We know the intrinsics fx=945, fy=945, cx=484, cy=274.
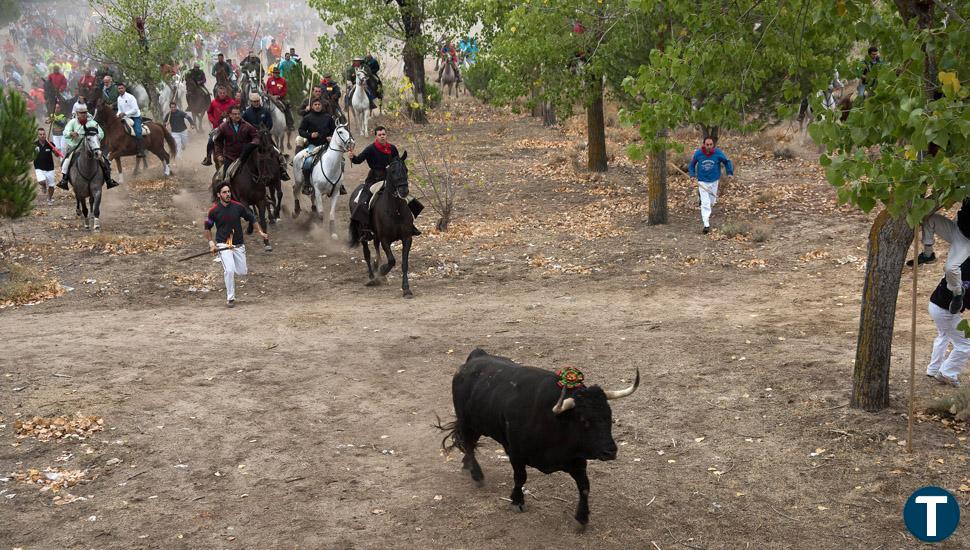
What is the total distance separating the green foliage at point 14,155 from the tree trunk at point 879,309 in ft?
50.8

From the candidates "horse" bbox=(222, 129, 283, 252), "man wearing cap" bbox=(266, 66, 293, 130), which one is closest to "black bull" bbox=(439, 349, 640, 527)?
"horse" bbox=(222, 129, 283, 252)

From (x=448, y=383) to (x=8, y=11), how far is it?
6336 centimetres

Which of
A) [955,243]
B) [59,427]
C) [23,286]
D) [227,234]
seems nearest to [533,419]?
[955,243]

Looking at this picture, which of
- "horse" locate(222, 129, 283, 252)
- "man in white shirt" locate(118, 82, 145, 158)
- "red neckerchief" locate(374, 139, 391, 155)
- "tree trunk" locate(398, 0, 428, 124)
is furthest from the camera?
"tree trunk" locate(398, 0, 428, 124)

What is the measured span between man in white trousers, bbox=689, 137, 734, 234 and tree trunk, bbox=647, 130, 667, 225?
24.5 inches

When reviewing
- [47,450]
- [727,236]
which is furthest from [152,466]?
[727,236]

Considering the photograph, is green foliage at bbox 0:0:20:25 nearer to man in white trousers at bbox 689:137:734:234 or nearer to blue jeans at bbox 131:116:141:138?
blue jeans at bbox 131:116:141:138

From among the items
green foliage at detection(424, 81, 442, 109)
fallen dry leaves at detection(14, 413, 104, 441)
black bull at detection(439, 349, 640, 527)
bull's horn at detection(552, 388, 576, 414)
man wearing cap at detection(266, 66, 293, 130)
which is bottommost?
fallen dry leaves at detection(14, 413, 104, 441)

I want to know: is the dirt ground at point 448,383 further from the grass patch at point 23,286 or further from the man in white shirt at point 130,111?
the man in white shirt at point 130,111

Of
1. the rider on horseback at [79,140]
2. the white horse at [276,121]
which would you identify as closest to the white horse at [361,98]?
the white horse at [276,121]

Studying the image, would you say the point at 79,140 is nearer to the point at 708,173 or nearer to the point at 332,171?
the point at 332,171

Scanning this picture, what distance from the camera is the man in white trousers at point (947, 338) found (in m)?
9.66

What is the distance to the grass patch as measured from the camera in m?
16.1

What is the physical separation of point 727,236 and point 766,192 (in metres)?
3.77
